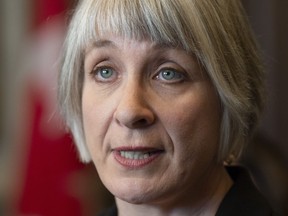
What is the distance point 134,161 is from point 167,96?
0.51 ft

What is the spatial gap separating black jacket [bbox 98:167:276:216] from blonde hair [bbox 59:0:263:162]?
0.26 ft

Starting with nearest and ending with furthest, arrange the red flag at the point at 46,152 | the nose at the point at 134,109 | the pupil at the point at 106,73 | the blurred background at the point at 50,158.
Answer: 1. the nose at the point at 134,109
2. the pupil at the point at 106,73
3. the blurred background at the point at 50,158
4. the red flag at the point at 46,152

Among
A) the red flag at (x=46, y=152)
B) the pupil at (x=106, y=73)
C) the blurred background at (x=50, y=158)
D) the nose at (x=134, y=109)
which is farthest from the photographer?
the red flag at (x=46, y=152)

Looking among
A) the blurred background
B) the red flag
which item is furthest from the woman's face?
the red flag

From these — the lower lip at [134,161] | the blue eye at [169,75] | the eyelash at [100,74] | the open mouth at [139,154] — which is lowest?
the lower lip at [134,161]

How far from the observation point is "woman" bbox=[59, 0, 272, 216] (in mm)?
1330

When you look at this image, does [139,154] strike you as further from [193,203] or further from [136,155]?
[193,203]

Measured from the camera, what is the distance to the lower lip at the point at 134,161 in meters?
1.35

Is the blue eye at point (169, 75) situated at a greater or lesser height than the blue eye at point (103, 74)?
lesser

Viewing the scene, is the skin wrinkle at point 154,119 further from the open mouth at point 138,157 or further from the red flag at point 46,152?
the red flag at point 46,152

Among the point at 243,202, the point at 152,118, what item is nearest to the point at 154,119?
the point at 152,118

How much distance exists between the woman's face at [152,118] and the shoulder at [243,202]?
0.28ft

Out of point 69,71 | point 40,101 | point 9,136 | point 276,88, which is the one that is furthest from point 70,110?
point 9,136

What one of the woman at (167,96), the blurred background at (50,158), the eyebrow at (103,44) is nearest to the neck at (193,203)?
the woman at (167,96)
